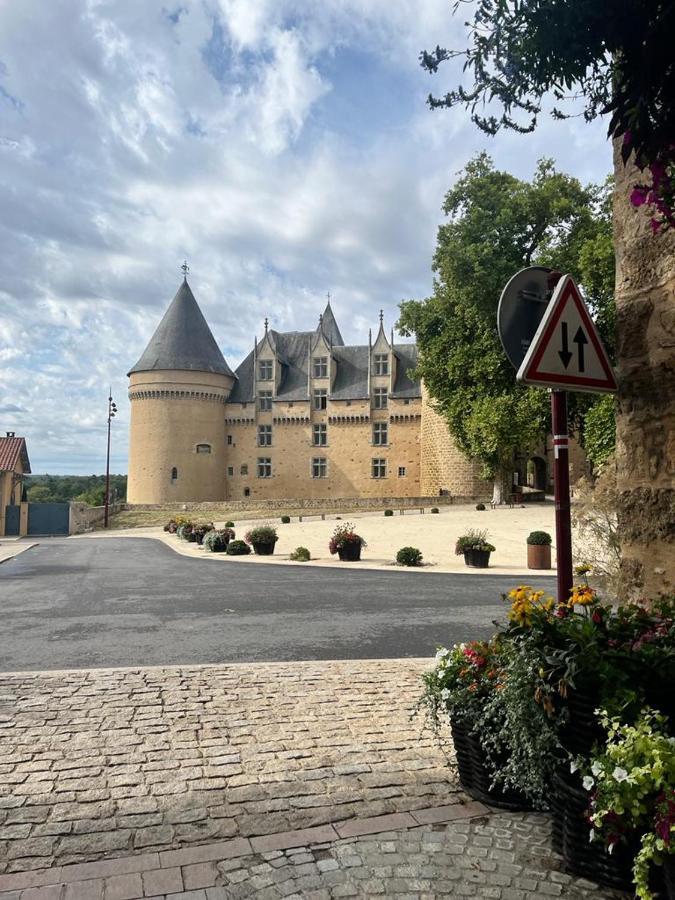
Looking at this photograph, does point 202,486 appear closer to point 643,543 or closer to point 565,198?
point 565,198

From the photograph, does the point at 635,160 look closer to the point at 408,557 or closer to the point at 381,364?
the point at 408,557

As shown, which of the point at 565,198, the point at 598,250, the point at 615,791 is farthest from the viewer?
the point at 565,198

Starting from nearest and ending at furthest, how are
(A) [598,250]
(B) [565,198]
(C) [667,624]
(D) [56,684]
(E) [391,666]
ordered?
1. (C) [667,624]
2. (D) [56,684]
3. (E) [391,666]
4. (A) [598,250]
5. (B) [565,198]

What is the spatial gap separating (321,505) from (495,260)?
20143mm

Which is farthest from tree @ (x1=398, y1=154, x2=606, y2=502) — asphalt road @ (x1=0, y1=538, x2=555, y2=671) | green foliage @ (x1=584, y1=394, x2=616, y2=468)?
asphalt road @ (x1=0, y1=538, x2=555, y2=671)

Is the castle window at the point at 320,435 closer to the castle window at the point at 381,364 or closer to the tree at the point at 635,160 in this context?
the castle window at the point at 381,364

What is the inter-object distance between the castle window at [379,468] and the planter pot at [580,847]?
1985 inches

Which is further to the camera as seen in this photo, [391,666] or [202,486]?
[202,486]

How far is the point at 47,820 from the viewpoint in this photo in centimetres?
328

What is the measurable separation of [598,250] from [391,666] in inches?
774

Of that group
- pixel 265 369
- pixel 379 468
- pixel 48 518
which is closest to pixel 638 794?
pixel 48 518

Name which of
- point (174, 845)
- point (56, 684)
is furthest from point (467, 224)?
point (174, 845)

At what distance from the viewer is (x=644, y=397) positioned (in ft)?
10.9

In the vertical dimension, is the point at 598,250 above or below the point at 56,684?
above
